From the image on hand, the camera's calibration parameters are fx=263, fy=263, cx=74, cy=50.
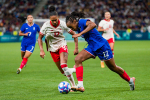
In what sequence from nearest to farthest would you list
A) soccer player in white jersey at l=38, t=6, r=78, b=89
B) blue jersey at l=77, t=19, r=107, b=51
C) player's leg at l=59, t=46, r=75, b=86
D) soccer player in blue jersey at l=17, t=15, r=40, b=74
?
blue jersey at l=77, t=19, r=107, b=51 → player's leg at l=59, t=46, r=75, b=86 → soccer player in white jersey at l=38, t=6, r=78, b=89 → soccer player in blue jersey at l=17, t=15, r=40, b=74

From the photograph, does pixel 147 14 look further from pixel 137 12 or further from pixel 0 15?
pixel 0 15

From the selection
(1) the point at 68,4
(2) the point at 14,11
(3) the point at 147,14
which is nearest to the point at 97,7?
(1) the point at 68,4

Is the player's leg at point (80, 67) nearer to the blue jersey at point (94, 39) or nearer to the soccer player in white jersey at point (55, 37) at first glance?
the blue jersey at point (94, 39)

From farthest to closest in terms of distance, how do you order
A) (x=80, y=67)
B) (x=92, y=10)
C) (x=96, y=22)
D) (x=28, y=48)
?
1. (x=92, y=10)
2. (x=96, y=22)
3. (x=28, y=48)
4. (x=80, y=67)

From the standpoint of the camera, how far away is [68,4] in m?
40.4

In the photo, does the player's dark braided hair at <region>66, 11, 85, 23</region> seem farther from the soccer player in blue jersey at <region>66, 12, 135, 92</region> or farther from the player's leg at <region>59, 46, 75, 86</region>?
the player's leg at <region>59, 46, 75, 86</region>

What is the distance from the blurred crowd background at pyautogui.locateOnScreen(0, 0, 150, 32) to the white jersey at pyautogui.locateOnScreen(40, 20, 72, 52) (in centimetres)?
2968

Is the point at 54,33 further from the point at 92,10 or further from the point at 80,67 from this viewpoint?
the point at 92,10

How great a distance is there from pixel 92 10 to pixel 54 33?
3317 centimetres

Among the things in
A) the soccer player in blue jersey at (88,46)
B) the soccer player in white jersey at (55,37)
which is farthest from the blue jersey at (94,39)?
the soccer player in white jersey at (55,37)

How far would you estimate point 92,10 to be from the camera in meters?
39.7

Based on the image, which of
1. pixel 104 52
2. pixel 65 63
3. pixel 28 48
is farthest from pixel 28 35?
pixel 104 52

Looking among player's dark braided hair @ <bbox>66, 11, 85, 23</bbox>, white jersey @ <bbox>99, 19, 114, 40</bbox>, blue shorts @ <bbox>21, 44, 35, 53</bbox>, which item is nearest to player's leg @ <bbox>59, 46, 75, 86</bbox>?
player's dark braided hair @ <bbox>66, 11, 85, 23</bbox>

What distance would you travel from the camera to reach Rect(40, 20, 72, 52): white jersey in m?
7.05
